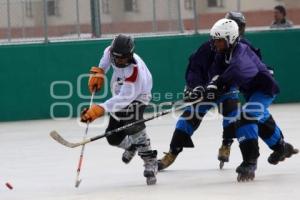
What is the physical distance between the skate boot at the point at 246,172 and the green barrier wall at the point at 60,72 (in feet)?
26.9

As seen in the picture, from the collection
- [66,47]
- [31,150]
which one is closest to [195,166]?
[31,150]

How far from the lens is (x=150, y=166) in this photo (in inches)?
420

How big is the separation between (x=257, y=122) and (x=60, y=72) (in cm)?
799

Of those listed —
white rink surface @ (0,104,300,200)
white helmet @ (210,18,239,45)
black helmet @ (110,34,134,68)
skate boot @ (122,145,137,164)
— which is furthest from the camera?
skate boot @ (122,145,137,164)

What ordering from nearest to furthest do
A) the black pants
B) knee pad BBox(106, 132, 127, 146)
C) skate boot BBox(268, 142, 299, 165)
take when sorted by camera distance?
the black pants → knee pad BBox(106, 132, 127, 146) → skate boot BBox(268, 142, 299, 165)

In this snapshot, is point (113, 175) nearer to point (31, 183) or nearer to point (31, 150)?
point (31, 183)

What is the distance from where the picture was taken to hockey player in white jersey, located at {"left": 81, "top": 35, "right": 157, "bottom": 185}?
10375 mm

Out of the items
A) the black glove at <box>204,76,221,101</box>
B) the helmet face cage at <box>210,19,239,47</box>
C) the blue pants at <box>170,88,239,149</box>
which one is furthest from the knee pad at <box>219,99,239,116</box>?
the helmet face cage at <box>210,19,239,47</box>

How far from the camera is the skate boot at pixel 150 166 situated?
1064 cm

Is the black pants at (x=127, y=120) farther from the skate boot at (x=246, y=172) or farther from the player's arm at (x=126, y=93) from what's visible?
the skate boot at (x=246, y=172)

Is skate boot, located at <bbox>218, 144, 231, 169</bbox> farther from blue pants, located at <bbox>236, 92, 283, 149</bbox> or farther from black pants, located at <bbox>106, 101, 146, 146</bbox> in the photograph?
black pants, located at <bbox>106, 101, 146, 146</bbox>

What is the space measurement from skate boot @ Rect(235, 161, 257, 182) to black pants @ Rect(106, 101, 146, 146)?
1.07 m

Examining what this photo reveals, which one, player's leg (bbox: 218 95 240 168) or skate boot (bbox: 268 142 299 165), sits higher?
player's leg (bbox: 218 95 240 168)

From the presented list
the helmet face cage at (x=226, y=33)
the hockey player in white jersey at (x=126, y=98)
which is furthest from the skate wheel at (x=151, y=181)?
the helmet face cage at (x=226, y=33)
